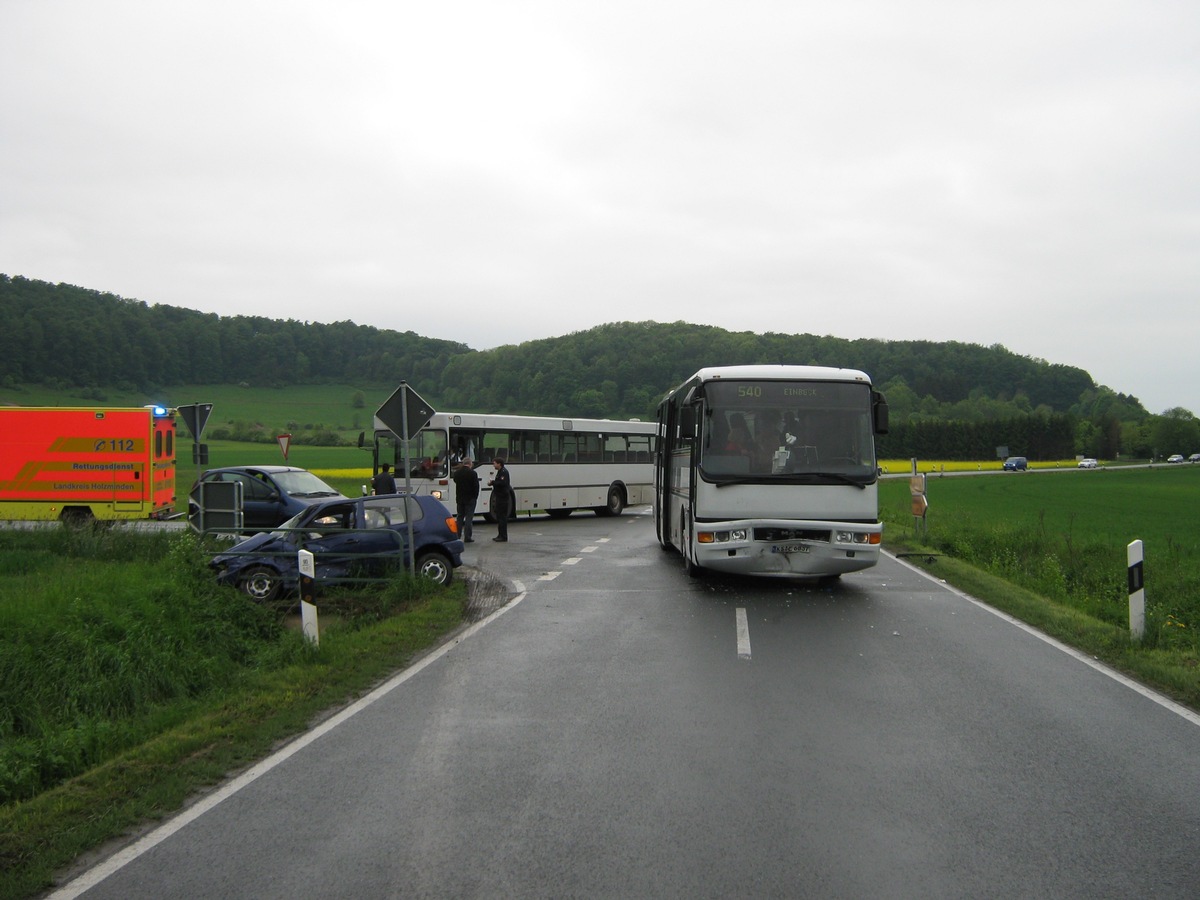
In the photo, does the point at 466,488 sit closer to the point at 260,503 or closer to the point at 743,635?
the point at 260,503

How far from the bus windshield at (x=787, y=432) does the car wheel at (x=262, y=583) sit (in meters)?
5.69

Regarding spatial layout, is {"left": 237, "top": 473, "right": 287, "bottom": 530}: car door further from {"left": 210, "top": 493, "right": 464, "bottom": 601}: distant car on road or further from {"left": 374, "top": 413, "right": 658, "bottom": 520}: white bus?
{"left": 210, "top": 493, "right": 464, "bottom": 601}: distant car on road

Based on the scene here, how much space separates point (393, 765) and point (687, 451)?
986cm

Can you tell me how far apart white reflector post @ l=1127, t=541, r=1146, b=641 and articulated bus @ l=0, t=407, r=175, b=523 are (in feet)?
67.7

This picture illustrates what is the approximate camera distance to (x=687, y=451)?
50.4ft

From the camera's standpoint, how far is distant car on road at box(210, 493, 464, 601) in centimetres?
1288

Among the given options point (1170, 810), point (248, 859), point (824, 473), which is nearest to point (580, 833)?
point (248, 859)

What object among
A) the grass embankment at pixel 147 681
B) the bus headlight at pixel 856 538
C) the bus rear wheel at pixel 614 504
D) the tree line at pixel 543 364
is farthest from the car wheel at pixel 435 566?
the tree line at pixel 543 364

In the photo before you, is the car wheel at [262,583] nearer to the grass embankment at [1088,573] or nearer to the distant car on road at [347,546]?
the distant car on road at [347,546]

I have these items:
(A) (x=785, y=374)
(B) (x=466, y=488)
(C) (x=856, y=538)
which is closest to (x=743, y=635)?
(C) (x=856, y=538)

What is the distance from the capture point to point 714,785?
18.2 ft

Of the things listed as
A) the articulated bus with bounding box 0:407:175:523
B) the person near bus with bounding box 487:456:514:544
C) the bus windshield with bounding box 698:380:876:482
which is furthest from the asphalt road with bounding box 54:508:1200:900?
the articulated bus with bounding box 0:407:175:523

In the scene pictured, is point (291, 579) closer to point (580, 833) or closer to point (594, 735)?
point (594, 735)

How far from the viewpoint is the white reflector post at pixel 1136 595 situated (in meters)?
10.3
